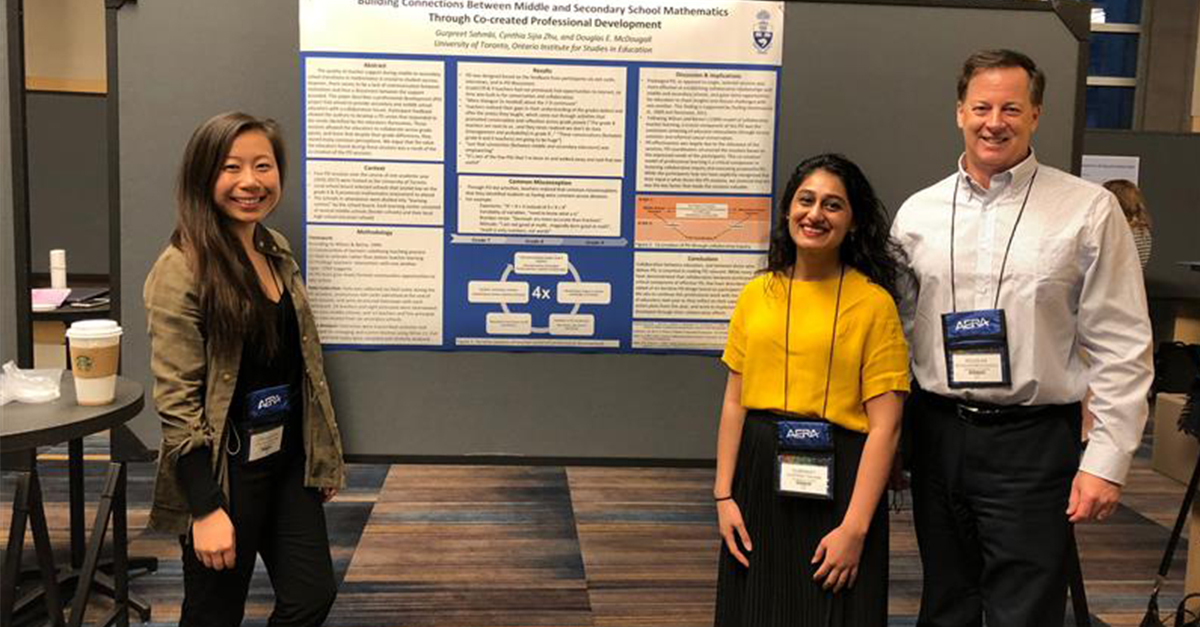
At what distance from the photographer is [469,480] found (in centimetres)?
420

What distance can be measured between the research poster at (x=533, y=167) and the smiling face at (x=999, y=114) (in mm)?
579

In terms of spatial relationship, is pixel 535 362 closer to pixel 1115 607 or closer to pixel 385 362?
pixel 385 362

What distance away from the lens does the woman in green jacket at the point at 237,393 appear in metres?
1.66

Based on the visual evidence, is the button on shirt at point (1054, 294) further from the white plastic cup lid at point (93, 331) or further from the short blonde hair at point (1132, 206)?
the short blonde hair at point (1132, 206)

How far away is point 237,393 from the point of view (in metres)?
1.73

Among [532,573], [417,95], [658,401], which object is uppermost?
[417,95]

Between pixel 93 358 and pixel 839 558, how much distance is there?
1.50 metres

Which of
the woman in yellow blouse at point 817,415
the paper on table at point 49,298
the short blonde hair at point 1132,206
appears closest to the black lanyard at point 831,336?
the woman in yellow blouse at point 817,415

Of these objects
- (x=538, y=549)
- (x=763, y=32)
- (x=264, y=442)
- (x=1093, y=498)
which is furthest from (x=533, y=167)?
(x=538, y=549)

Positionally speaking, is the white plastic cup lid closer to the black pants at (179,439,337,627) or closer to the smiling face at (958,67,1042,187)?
the black pants at (179,439,337,627)

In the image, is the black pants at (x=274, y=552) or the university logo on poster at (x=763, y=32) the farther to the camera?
the university logo on poster at (x=763, y=32)

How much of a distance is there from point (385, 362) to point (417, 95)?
0.64 meters

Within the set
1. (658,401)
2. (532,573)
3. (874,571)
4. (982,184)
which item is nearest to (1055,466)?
(874,571)

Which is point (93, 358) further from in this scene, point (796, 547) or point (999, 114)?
point (999, 114)
